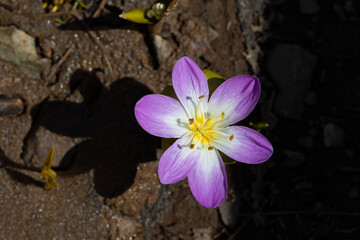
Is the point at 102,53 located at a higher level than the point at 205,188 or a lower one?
higher

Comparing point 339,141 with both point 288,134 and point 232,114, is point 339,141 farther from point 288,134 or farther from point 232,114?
point 232,114

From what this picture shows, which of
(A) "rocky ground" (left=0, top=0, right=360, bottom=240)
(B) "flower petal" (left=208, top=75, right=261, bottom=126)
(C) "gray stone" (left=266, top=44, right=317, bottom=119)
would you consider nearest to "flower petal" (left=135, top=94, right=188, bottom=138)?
(B) "flower petal" (left=208, top=75, right=261, bottom=126)

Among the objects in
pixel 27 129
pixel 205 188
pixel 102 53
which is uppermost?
pixel 102 53

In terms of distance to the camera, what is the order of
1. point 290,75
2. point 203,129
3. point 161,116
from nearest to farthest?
point 161,116 → point 203,129 → point 290,75

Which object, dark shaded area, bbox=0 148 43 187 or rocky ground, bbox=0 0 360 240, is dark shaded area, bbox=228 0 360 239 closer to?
rocky ground, bbox=0 0 360 240

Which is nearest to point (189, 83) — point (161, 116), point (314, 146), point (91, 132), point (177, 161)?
point (161, 116)

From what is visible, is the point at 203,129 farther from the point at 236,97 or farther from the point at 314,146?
the point at 314,146

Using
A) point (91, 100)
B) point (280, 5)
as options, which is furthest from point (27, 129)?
point (280, 5)
